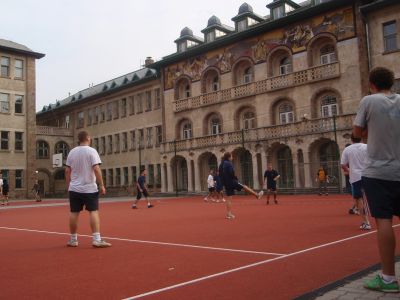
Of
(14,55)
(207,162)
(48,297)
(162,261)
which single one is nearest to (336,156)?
(207,162)

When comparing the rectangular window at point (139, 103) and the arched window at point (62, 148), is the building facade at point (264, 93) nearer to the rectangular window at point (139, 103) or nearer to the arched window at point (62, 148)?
the rectangular window at point (139, 103)

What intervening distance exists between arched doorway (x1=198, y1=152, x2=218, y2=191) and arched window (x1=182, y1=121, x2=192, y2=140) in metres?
3.31

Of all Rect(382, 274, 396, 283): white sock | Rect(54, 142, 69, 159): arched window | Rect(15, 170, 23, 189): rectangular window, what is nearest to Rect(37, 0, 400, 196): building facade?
Rect(15, 170, 23, 189): rectangular window

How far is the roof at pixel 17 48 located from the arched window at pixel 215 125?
23.0 meters

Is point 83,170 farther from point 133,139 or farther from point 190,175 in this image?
point 133,139

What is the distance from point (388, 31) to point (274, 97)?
10384 millimetres

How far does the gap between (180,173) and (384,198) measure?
1766 inches

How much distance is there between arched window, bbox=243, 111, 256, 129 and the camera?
42669mm

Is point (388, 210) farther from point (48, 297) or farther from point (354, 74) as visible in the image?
point (354, 74)

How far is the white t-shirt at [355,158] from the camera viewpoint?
35.4ft

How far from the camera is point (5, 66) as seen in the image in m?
53.0

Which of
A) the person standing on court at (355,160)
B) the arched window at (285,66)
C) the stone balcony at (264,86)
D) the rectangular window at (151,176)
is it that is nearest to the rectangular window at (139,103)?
the rectangular window at (151,176)

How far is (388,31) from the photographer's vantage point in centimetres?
3434

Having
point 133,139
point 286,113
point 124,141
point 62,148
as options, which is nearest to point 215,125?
point 286,113
